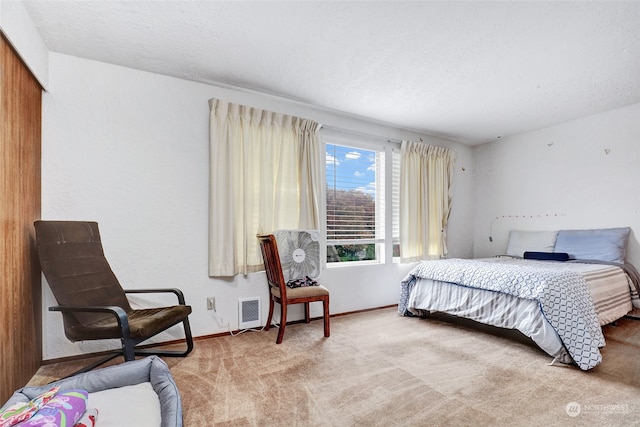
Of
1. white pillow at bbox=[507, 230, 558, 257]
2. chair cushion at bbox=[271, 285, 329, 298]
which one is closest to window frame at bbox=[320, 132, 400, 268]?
chair cushion at bbox=[271, 285, 329, 298]

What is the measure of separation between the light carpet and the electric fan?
1.91ft

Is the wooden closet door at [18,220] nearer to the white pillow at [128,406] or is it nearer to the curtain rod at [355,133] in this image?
the white pillow at [128,406]

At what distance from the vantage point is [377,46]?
2.36 metres

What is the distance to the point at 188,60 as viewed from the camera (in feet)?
8.45

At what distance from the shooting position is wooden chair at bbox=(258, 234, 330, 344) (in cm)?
274

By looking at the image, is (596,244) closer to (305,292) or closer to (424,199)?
(424,199)

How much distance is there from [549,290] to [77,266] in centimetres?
347

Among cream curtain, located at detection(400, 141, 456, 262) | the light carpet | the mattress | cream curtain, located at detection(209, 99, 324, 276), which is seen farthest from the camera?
cream curtain, located at detection(400, 141, 456, 262)

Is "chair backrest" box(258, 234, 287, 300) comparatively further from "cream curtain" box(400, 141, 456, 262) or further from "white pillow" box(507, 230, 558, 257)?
"white pillow" box(507, 230, 558, 257)

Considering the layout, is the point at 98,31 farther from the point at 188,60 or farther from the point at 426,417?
the point at 426,417

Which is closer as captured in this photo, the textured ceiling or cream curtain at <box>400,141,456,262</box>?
the textured ceiling

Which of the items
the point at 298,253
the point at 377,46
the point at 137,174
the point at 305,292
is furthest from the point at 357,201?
the point at 137,174

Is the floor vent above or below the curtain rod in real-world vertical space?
below

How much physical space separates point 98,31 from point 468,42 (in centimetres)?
264
